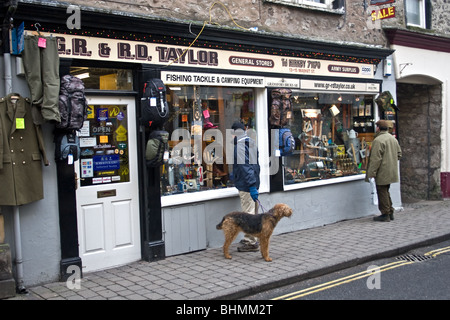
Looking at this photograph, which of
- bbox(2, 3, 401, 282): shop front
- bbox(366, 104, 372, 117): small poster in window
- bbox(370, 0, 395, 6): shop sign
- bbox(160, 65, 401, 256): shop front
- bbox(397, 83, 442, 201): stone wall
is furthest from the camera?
bbox(397, 83, 442, 201): stone wall

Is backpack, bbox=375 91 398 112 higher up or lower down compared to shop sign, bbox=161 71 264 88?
lower down

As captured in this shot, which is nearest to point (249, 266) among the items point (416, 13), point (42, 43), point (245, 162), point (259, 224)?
point (259, 224)

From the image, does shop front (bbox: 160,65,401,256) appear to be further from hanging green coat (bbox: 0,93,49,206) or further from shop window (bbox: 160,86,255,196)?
hanging green coat (bbox: 0,93,49,206)

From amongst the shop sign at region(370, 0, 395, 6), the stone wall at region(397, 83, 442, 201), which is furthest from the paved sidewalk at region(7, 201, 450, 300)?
the shop sign at region(370, 0, 395, 6)

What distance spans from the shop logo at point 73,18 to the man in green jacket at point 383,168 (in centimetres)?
645

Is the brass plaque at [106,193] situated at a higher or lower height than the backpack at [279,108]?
lower

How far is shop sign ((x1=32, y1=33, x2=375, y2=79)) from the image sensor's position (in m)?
6.52

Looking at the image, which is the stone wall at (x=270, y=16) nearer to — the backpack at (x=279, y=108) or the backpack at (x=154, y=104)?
the backpack at (x=154, y=104)

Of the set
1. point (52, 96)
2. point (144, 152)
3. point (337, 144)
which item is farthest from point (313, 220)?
point (52, 96)

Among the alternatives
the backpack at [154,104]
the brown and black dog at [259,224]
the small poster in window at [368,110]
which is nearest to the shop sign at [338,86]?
the small poster in window at [368,110]

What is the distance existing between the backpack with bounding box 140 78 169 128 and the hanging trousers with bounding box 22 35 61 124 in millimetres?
1303

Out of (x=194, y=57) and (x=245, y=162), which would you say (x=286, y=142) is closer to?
(x=245, y=162)

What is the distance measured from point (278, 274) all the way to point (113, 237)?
8.17ft

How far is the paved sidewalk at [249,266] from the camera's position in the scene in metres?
5.83
